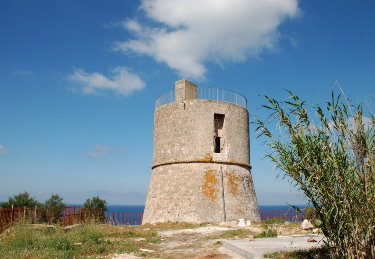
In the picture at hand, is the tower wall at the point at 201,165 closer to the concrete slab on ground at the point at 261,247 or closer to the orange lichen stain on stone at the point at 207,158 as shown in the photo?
the orange lichen stain on stone at the point at 207,158

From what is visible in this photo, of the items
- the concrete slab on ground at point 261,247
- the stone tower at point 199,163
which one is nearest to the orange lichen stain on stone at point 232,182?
the stone tower at point 199,163

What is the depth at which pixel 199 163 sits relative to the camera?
19.5 meters

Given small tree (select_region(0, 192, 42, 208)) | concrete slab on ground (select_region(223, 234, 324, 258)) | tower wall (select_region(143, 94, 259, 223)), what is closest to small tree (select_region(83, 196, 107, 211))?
small tree (select_region(0, 192, 42, 208))

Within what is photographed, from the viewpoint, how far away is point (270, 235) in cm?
1196

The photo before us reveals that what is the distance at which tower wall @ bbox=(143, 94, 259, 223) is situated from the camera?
18.9 metres

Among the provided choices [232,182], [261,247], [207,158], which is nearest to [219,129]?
[207,158]

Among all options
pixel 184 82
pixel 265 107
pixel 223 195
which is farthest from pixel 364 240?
pixel 184 82

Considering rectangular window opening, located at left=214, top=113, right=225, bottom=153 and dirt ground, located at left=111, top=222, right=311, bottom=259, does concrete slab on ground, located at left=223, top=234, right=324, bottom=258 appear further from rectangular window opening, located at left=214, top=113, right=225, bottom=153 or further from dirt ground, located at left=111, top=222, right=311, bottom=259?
rectangular window opening, located at left=214, top=113, right=225, bottom=153

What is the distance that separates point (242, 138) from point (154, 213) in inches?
251

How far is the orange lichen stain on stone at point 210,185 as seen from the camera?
18.9m

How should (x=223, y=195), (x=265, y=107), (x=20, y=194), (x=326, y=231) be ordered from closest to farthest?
(x=326, y=231) < (x=265, y=107) < (x=223, y=195) < (x=20, y=194)

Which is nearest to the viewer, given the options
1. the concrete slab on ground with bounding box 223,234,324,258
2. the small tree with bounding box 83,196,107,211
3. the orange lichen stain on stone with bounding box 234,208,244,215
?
the concrete slab on ground with bounding box 223,234,324,258

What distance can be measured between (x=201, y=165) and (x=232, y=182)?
1.91 metres

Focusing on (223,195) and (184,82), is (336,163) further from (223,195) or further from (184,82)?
(184,82)
